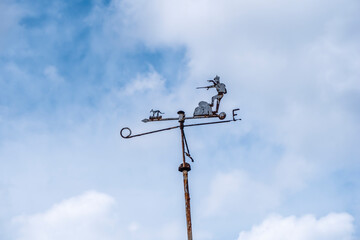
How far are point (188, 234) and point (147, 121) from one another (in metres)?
2.61

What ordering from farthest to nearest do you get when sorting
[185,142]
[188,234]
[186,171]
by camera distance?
[185,142] → [186,171] → [188,234]

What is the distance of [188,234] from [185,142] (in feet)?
5.96

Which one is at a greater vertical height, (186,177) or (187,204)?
(186,177)

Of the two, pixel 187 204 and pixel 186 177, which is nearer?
pixel 187 204

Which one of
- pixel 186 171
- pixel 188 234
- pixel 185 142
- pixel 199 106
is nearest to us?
pixel 188 234

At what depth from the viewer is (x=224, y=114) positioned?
23.9 ft

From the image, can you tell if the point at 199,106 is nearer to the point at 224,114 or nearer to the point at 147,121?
the point at 224,114

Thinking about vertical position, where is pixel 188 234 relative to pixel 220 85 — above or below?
below

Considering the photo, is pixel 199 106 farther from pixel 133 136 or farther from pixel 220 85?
pixel 133 136

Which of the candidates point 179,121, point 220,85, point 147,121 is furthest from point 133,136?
point 220,85

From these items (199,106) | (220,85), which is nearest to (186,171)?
(199,106)

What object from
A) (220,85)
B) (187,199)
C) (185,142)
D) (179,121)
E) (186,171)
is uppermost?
(220,85)

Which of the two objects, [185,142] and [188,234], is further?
[185,142]

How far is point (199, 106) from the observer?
7.32m
